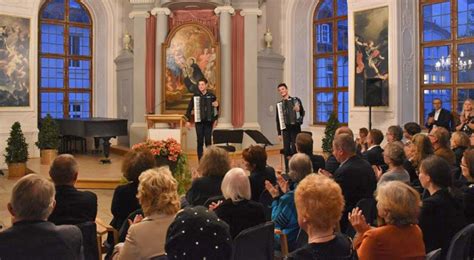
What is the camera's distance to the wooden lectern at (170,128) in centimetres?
1199

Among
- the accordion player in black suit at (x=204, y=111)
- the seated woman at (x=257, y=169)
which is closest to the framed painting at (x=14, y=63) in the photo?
the accordion player in black suit at (x=204, y=111)

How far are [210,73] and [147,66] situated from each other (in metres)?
1.78

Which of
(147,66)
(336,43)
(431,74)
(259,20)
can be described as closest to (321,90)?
(336,43)

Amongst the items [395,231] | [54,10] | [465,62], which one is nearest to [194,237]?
[395,231]

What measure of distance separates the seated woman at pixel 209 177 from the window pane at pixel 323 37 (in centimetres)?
1033

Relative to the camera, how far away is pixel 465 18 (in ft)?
34.8

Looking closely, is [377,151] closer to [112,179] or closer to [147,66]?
[112,179]

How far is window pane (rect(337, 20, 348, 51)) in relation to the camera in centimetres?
1357

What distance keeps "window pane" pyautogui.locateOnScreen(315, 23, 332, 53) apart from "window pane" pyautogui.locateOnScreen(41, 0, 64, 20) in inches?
288

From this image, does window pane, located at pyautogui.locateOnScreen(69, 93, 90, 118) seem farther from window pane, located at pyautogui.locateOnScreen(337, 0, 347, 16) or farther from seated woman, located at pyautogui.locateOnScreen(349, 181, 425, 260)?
seated woman, located at pyautogui.locateOnScreen(349, 181, 425, 260)

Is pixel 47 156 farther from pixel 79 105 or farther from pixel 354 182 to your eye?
pixel 354 182

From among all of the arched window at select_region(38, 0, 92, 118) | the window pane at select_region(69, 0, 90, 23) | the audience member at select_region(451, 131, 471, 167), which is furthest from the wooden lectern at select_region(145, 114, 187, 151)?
the audience member at select_region(451, 131, 471, 167)

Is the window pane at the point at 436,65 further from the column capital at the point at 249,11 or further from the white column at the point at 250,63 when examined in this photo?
the column capital at the point at 249,11

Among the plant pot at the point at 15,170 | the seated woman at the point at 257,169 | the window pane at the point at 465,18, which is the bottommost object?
the plant pot at the point at 15,170
